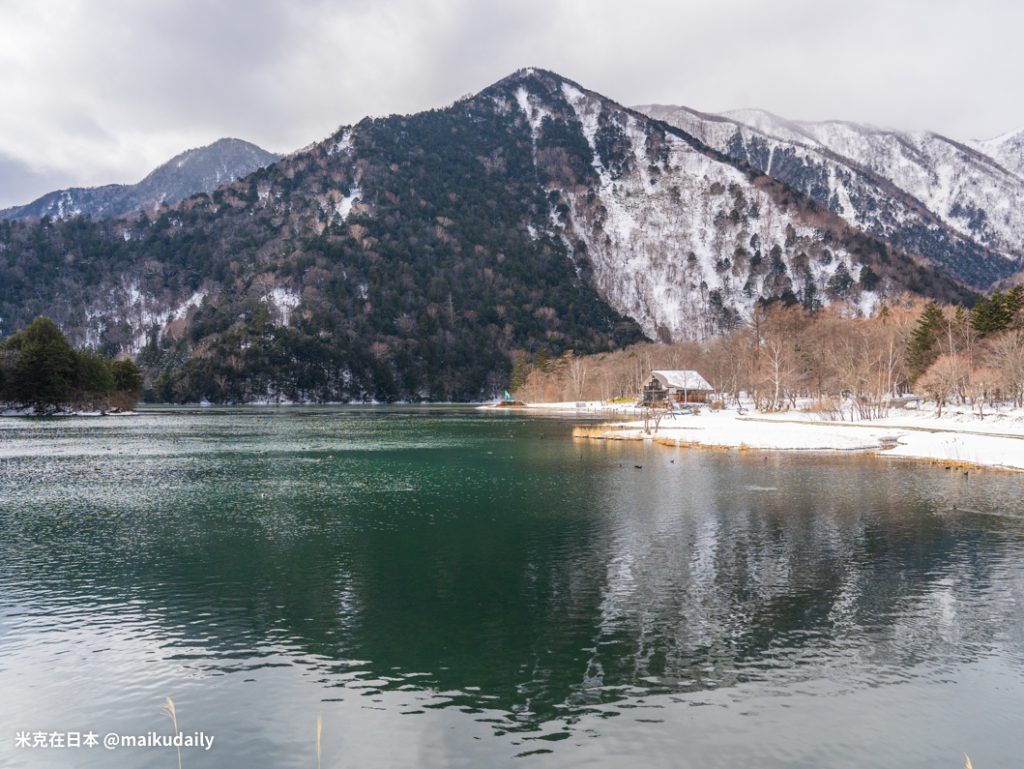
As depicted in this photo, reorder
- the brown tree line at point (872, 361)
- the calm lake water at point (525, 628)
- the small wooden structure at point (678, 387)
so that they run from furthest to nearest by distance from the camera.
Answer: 1. the small wooden structure at point (678, 387)
2. the brown tree line at point (872, 361)
3. the calm lake water at point (525, 628)

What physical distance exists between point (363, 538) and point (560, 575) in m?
9.77

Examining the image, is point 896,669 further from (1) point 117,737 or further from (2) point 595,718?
(1) point 117,737

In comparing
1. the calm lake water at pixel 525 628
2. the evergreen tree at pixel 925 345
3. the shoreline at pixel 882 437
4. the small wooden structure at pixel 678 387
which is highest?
the evergreen tree at pixel 925 345

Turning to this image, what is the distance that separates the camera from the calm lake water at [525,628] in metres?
12.4

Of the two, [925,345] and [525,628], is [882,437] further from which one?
[525,628]

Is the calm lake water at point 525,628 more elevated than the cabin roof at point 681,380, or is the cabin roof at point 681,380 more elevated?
the cabin roof at point 681,380

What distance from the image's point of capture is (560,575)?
22.7 m

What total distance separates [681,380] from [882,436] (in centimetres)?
8323

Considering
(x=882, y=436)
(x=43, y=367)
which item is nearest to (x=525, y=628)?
(x=882, y=436)

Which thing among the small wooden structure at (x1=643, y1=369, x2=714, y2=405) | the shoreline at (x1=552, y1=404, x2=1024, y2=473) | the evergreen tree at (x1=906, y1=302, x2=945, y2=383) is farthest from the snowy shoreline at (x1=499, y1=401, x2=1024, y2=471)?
the small wooden structure at (x1=643, y1=369, x2=714, y2=405)

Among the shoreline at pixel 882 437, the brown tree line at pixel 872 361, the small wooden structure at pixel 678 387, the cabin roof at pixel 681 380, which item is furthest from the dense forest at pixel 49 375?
the brown tree line at pixel 872 361

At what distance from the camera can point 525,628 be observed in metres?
17.8

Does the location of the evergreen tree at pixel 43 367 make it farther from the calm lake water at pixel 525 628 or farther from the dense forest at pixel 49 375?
the calm lake water at pixel 525 628

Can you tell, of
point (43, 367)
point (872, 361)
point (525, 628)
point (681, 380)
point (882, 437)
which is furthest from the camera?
point (681, 380)
